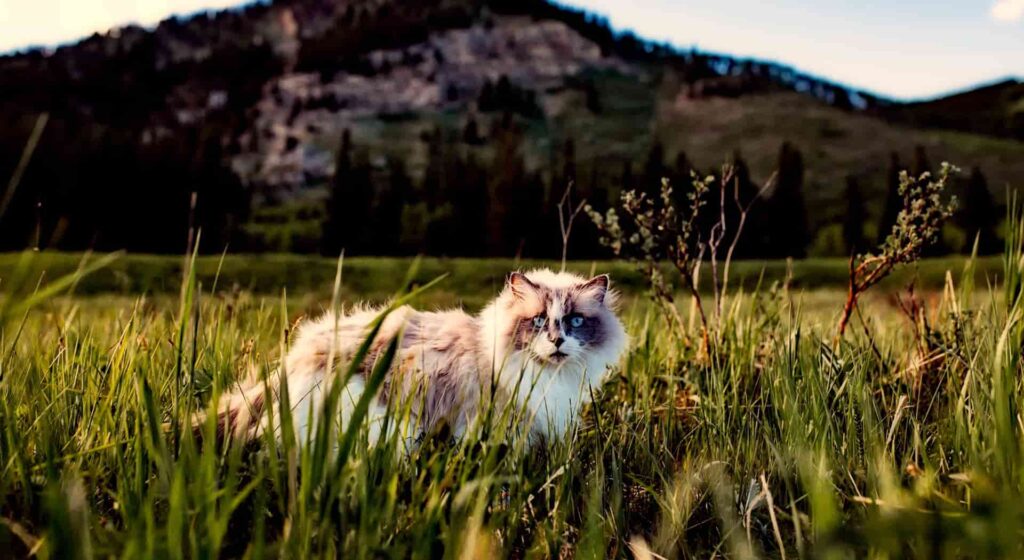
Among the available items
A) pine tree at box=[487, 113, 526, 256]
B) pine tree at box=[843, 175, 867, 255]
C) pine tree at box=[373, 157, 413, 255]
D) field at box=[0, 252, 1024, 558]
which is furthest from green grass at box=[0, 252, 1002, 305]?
pine tree at box=[843, 175, 867, 255]

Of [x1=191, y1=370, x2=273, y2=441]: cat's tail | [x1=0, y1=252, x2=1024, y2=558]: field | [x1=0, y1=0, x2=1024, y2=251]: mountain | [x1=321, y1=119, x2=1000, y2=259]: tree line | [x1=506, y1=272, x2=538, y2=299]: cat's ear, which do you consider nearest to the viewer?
[x1=0, y1=252, x2=1024, y2=558]: field

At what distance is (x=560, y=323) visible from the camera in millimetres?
4203

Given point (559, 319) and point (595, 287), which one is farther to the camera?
point (595, 287)

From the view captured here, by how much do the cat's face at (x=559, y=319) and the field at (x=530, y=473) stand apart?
1.39ft

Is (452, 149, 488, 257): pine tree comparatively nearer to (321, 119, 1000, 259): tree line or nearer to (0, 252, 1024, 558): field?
(321, 119, 1000, 259): tree line

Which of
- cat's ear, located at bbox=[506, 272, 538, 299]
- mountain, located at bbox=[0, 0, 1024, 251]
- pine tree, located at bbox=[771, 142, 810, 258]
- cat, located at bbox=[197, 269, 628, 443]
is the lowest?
cat, located at bbox=[197, 269, 628, 443]

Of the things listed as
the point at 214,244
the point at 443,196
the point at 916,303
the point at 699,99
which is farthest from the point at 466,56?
the point at 916,303

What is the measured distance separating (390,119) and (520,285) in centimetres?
15907

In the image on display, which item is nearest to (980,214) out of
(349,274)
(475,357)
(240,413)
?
(349,274)

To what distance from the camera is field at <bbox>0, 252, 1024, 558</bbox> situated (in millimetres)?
1980

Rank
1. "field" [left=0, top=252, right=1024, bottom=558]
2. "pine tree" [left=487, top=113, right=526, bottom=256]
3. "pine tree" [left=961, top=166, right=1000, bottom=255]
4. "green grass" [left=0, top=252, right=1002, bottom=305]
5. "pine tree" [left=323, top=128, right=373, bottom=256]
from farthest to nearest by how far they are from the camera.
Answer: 1. "pine tree" [left=323, top=128, right=373, bottom=256]
2. "pine tree" [left=961, top=166, right=1000, bottom=255]
3. "pine tree" [left=487, top=113, right=526, bottom=256]
4. "green grass" [left=0, top=252, right=1002, bottom=305]
5. "field" [left=0, top=252, right=1024, bottom=558]

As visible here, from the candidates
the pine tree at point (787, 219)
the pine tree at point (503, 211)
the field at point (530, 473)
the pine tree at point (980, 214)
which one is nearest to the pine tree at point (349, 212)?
the pine tree at point (503, 211)

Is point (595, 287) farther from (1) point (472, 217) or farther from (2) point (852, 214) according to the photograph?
(2) point (852, 214)

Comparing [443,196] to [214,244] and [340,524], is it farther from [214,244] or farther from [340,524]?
[340,524]
